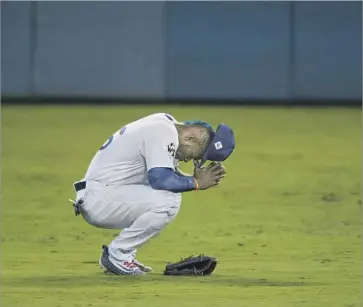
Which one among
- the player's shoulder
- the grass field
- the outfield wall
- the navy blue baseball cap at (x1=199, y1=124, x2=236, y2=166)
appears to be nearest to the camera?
the grass field

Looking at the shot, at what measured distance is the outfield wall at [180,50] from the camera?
24.7 metres

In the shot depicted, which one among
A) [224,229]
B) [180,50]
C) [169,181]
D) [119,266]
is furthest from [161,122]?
[180,50]

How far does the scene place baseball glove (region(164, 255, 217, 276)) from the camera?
845 centimetres

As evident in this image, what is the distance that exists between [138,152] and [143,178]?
215 millimetres

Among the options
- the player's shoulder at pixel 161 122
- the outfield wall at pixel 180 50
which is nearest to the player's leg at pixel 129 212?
the player's shoulder at pixel 161 122

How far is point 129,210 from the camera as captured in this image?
27.2 ft

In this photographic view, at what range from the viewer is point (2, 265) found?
8891 millimetres

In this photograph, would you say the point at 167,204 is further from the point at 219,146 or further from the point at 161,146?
the point at 219,146

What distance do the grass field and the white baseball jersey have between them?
681mm

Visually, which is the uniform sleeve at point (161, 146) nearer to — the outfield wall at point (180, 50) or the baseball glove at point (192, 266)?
the baseball glove at point (192, 266)

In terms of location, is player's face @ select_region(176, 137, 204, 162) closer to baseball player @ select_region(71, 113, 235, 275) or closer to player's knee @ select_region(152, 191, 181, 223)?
baseball player @ select_region(71, 113, 235, 275)

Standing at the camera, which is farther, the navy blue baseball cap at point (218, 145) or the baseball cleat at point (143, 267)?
the baseball cleat at point (143, 267)

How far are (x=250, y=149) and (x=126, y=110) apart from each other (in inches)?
240

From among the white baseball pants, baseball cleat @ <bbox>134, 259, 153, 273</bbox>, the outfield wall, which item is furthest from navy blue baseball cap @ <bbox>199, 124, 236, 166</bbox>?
the outfield wall
